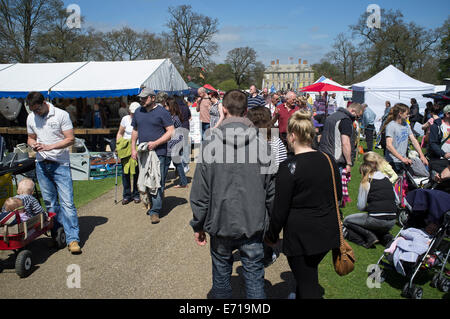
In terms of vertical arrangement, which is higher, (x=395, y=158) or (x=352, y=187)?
(x=395, y=158)

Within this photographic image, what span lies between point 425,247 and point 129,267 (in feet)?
10.9

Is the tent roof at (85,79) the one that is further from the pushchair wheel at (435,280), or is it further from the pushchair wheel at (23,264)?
the pushchair wheel at (435,280)

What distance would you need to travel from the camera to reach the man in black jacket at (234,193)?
2.39 meters

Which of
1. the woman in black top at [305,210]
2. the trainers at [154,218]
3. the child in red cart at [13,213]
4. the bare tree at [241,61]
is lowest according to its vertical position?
the trainers at [154,218]

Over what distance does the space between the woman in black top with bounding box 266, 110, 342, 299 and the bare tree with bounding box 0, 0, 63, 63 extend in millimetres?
34787

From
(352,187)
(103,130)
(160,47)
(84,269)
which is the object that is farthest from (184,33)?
(84,269)

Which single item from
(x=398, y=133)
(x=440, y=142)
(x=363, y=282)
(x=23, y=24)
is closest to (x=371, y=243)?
(x=363, y=282)

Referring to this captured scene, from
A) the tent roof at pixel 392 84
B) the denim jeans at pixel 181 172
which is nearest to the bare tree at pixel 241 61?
the tent roof at pixel 392 84

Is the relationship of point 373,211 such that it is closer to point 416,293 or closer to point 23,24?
point 416,293

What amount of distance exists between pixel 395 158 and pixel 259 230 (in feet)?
13.8

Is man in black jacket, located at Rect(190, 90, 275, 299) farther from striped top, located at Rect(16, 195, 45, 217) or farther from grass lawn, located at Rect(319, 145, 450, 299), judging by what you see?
striped top, located at Rect(16, 195, 45, 217)

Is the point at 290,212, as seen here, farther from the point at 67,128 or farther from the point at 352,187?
the point at 352,187

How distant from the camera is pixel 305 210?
2473 mm

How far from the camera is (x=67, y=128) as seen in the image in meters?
4.32
